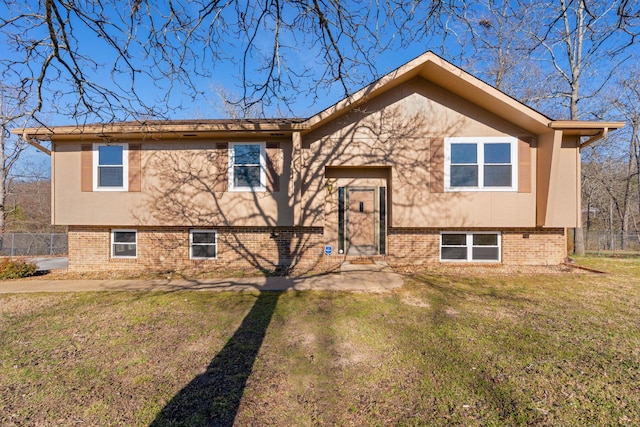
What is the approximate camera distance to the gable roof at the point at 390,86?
7570 millimetres

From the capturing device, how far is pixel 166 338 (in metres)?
4.02

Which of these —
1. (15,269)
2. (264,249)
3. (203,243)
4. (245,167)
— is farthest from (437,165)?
(15,269)

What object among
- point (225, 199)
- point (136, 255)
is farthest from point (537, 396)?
point (136, 255)

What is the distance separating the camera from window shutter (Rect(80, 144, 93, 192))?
27.9 ft

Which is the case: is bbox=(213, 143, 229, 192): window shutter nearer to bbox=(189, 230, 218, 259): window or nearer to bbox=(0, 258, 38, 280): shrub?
bbox=(189, 230, 218, 259): window

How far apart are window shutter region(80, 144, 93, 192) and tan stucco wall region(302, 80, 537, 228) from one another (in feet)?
21.6

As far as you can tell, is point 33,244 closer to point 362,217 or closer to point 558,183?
point 362,217

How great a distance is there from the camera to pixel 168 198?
332 inches

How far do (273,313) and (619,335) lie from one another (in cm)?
525

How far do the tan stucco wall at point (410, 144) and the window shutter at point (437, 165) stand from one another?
0.14 meters

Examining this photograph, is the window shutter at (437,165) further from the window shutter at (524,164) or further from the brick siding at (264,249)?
the window shutter at (524,164)

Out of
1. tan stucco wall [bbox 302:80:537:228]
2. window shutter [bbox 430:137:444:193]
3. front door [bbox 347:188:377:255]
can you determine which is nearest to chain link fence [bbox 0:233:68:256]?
tan stucco wall [bbox 302:80:537:228]

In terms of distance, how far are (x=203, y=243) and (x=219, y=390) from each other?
677 centimetres

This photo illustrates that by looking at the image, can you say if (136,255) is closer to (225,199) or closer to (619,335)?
(225,199)
